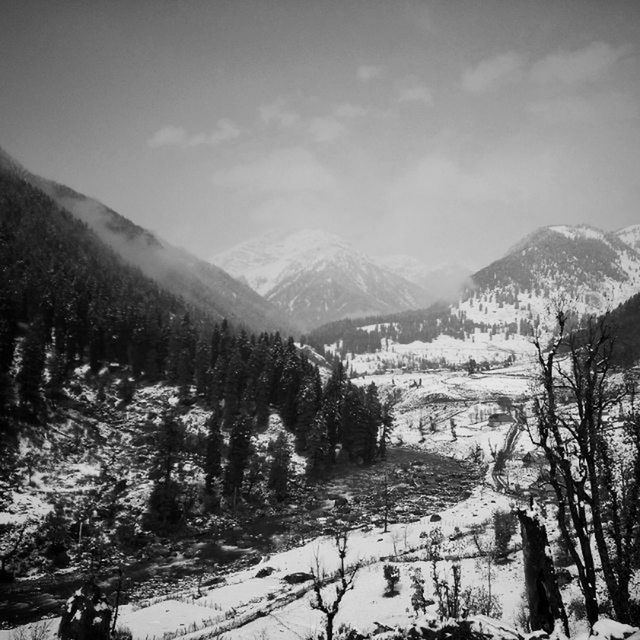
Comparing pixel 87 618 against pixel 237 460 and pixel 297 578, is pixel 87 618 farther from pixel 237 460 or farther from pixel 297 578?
pixel 237 460

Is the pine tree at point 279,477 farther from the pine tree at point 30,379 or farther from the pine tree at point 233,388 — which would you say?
the pine tree at point 30,379

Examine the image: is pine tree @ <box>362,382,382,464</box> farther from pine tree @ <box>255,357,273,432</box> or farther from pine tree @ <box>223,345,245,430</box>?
pine tree @ <box>223,345,245,430</box>

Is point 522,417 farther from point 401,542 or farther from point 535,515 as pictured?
point 401,542

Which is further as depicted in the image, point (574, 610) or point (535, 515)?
point (574, 610)

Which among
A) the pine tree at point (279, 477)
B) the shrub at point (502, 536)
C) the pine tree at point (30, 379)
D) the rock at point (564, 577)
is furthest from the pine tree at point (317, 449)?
the rock at point (564, 577)

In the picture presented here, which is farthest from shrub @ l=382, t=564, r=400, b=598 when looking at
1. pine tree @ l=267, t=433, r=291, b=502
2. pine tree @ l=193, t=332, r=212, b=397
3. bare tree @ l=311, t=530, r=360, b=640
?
pine tree @ l=193, t=332, r=212, b=397

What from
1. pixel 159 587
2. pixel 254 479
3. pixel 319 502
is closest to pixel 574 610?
pixel 159 587

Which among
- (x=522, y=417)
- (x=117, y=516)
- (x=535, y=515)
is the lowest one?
(x=117, y=516)
